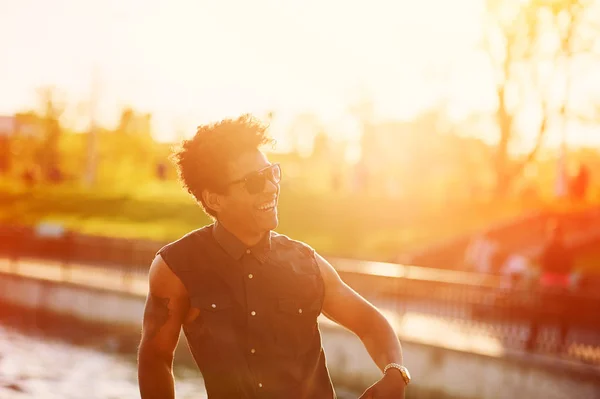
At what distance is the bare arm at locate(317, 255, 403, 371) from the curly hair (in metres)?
0.41

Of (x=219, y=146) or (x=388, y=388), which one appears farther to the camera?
(x=219, y=146)

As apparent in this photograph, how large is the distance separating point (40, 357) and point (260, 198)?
14.2 m

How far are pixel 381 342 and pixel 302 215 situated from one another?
120ft

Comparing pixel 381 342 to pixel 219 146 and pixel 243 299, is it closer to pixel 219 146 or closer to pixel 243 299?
pixel 243 299

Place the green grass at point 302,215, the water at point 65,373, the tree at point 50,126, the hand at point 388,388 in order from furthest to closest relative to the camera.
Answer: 1. the tree at point 50,126
2. the green grass at point 302,215
3. the water at point 65,373
4. the hand at point 388,388

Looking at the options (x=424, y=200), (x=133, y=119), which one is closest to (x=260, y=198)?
(x=424, y=200)

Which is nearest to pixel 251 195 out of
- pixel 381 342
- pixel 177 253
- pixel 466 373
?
pixel 177 253

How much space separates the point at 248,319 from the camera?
8.59 feet

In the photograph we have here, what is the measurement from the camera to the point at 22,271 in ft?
69.7

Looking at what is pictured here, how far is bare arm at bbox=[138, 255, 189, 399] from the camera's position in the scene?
2.57 meters

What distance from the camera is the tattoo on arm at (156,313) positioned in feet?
8.46

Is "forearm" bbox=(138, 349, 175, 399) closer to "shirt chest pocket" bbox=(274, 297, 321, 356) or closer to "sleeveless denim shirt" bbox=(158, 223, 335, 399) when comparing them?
"sleeveless denim shirt" bbox=(158, 223, 335, 399)

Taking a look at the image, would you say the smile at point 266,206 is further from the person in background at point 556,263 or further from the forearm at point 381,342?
the person in background at point 556,263

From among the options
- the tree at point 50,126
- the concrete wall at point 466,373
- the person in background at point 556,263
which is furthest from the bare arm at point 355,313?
the tree at point 50,126
